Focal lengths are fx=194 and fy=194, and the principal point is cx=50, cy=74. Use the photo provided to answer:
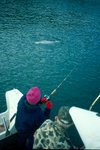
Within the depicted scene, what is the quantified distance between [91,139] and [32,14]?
38874 millimetres

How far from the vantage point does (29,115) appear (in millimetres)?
6965

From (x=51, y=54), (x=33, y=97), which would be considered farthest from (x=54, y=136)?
(x=51, y=54)

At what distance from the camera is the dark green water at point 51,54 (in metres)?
17.6

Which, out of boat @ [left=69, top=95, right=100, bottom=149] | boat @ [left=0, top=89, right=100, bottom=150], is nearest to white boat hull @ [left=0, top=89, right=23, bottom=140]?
boat @ [left=0, top=89, right=100, bottom=150]

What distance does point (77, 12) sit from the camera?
47.9 m

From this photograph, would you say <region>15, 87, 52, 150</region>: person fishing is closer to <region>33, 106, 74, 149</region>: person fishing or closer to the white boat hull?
<region>33, 106, 74, 149</region>: person fishing

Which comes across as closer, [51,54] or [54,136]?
[54,136]

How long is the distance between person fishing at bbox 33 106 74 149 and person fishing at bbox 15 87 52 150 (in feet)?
3.90

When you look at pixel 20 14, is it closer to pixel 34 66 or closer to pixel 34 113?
pixel 34 66

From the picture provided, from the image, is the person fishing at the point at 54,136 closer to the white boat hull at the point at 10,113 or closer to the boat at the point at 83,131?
the boat at the point at 83,131

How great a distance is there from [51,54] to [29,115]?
57.8 ft

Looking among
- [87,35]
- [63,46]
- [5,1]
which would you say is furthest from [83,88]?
[5,1]

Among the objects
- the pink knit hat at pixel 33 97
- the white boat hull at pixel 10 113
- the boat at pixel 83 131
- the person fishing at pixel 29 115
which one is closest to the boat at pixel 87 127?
the boat at pixel 83 131

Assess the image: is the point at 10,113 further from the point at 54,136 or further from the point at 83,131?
the point at 54,136
